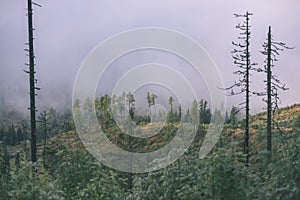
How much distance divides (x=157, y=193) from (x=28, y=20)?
909cm

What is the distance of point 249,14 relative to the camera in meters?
22.8

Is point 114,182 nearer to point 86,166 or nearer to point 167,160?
point 167,160

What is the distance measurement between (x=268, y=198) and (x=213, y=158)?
3.94 ft

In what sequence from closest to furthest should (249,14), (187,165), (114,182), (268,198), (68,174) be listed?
(268,198), (187,165), (114,182), (68,174), (249,14)

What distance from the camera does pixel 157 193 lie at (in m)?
10.4

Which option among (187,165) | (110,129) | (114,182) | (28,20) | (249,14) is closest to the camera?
(187,165)

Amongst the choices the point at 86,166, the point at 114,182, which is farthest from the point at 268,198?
the point at 86,166

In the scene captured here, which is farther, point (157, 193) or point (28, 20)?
point (28, 20)

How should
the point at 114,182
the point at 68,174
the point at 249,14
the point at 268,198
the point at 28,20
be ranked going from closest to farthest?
the point at 268,198 → the point at 114,182 → the point at 68,174 → the point at 28,20 → the point at 249,14

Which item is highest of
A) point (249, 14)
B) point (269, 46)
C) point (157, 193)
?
point (249, 14)

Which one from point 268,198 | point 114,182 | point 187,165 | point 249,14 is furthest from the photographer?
point 249,14

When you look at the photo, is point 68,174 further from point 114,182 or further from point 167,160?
point 167,160

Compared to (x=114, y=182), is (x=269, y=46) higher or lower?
higher

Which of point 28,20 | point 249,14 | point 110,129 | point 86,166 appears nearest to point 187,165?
point 86,166
